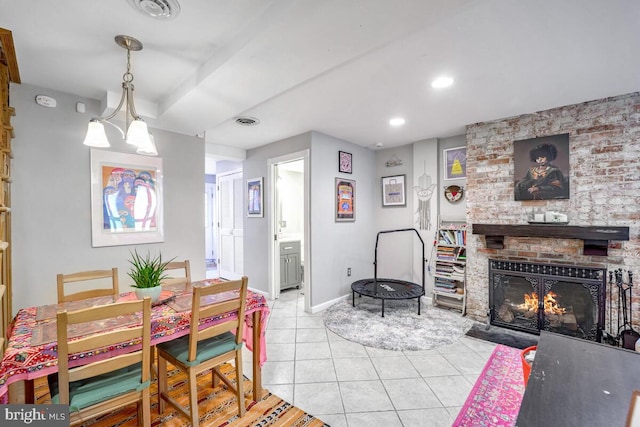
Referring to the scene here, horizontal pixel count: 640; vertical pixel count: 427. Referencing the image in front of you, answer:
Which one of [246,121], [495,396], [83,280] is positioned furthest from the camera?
[246,121]

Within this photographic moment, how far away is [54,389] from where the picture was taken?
52.7 inches

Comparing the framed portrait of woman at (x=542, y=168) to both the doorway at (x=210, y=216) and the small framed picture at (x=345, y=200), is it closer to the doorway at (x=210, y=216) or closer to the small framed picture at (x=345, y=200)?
the small framed picture at (x=345, y=200)

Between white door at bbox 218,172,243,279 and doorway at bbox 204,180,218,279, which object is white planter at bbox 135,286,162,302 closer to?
white door at bbox 218,172,243,279

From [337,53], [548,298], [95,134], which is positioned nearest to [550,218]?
[548,298]

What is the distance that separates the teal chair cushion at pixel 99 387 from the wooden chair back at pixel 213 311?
0.28m

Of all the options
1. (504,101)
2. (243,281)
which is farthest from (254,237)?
(504,101)

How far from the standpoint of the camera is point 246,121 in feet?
10.6

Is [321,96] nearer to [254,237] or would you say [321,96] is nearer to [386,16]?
[386,16]

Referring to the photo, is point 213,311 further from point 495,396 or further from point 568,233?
point 568,233

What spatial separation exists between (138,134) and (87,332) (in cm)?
114

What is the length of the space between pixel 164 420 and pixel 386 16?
2.68 m

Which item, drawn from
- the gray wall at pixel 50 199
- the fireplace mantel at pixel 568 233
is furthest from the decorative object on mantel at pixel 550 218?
the gray wall at pixel 50 199

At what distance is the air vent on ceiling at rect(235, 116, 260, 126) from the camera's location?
3139 mm

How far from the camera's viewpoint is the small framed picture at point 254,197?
172 inches
